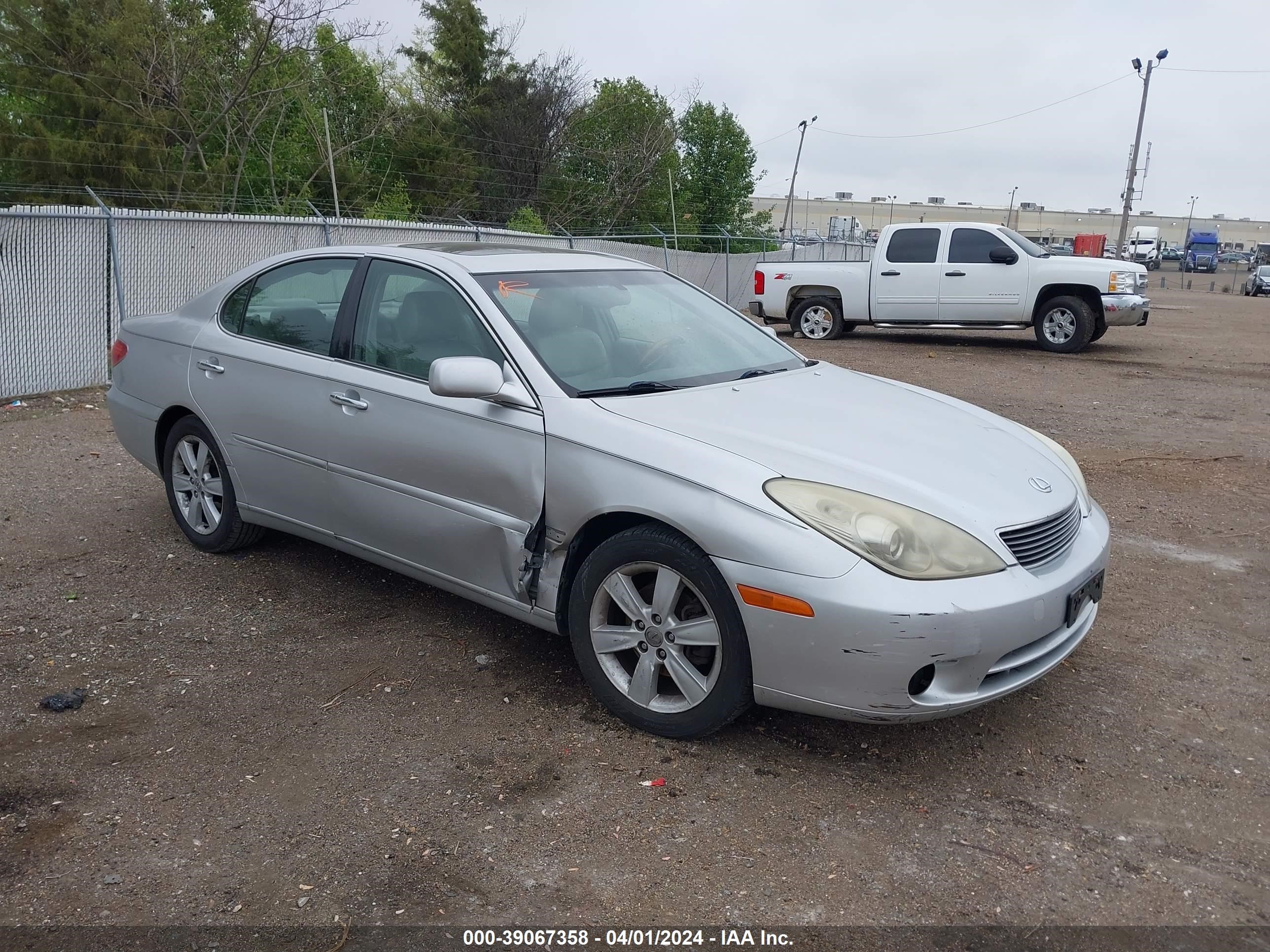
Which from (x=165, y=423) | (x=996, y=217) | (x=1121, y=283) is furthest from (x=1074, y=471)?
(x=996, y=217)

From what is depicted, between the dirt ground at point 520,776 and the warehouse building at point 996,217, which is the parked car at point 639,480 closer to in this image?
the dirt ground at point 520,776

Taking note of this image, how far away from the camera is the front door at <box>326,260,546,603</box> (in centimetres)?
382

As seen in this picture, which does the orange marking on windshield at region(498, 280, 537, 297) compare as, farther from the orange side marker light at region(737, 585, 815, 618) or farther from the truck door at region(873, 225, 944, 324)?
the truck door at region(873, 225, 944, 324)

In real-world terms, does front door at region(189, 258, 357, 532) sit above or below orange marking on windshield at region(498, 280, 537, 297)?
below

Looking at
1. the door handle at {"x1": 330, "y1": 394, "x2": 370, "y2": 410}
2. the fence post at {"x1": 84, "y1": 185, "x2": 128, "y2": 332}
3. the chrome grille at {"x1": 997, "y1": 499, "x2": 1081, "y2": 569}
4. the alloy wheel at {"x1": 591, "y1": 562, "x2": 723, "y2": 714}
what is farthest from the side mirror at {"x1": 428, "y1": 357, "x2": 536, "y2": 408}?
the fence post at {"x1": 84, "y1": 185, "x2": 128, "y2": 332}

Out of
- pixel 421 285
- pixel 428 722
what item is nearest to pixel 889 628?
pixel 428 722

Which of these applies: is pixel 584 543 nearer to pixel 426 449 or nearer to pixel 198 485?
pixel 426 449

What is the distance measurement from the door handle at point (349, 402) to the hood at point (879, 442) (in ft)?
3.57

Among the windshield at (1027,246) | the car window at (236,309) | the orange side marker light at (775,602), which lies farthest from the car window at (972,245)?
the orange side marker light at (775,602)

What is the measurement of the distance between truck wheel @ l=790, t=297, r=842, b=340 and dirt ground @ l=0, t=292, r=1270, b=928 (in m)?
11.5

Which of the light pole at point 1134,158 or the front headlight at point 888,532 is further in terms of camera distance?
the light pole at point 1134,158

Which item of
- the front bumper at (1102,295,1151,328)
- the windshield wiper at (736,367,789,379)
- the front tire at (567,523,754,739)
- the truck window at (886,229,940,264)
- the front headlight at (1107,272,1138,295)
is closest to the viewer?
the front tire at (567,523,754,739)

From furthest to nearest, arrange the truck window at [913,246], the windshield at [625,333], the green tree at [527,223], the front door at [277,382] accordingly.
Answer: the green tree at [527,223] → the truck window at [913,246] → the front door at [277,382] → the windshield at [625,333]

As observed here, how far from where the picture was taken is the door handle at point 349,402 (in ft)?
14.1
